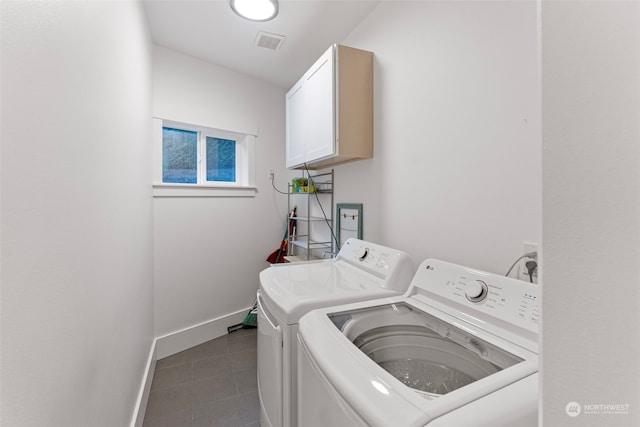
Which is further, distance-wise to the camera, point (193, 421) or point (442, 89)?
point (193, 421)

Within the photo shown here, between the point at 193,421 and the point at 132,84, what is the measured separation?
79.7 inches

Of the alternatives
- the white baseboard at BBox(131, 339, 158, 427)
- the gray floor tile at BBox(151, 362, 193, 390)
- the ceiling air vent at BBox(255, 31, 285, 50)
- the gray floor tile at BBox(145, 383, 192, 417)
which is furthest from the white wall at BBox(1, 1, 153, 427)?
Result: the ceiling air vent at BBox(255, 31, 285, 50)

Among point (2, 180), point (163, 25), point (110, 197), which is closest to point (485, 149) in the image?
point (2, 180)

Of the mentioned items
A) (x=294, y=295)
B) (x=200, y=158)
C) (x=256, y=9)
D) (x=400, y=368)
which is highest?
(x=256, y=9)

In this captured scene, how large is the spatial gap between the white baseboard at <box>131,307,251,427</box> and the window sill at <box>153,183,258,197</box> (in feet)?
4.06

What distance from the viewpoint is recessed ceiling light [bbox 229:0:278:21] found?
5.66 feet

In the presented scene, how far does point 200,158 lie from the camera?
267cm

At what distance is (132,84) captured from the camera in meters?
1.49

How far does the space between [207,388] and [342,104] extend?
7.24 feet

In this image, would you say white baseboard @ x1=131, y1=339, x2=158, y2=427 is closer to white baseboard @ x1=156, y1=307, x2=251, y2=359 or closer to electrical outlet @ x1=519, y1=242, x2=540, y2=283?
white baseboard @ x1=156, y1=307, x2=251, y2=359

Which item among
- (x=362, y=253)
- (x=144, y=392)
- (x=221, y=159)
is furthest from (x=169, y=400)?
(x=221, y=159)

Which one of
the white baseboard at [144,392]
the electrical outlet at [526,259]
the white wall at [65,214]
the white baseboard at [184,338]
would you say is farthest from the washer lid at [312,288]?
the white baseboard at [184,338]

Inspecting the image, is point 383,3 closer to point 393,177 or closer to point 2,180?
point 393,177

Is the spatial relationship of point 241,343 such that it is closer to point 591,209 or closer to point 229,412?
point 229,412
